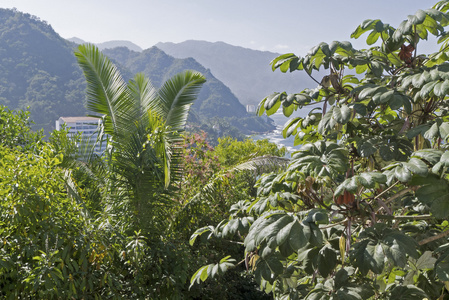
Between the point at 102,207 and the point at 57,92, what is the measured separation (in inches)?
2206

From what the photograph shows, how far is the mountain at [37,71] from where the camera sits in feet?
177

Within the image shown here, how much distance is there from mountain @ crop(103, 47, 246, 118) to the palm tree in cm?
5813

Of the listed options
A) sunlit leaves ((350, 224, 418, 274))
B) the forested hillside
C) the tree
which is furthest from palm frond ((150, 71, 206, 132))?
the forested hillside

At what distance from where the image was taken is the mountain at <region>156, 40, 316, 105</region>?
109188mm

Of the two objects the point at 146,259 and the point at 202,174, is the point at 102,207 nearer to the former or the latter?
the point at 146,259

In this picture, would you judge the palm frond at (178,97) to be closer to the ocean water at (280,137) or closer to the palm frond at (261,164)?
the palm frond at (261,164)

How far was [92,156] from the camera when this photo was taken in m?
5.67

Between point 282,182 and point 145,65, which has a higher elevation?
point 145,65

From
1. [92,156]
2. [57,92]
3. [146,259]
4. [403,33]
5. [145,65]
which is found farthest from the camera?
[145,65]

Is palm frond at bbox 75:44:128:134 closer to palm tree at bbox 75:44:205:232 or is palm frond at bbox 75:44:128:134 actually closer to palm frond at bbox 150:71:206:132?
palm tree at bbox 75:44:205:232

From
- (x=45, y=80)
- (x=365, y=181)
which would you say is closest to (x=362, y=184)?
(x=365, y=181)

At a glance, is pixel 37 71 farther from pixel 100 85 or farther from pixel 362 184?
pixel 362 184

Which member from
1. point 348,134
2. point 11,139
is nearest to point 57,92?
point 11,139

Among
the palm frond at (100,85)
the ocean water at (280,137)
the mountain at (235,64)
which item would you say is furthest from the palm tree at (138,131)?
the mountain at (235,64)
